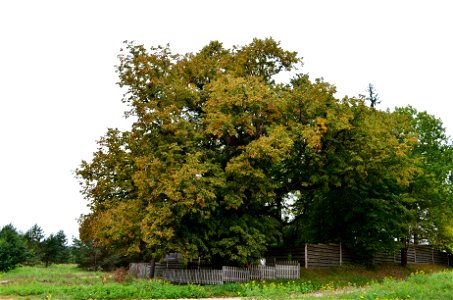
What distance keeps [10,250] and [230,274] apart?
→ 24951mm

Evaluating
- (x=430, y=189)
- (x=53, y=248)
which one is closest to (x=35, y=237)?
(x=53, y=248)

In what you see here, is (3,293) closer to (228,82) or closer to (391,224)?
(228,82)

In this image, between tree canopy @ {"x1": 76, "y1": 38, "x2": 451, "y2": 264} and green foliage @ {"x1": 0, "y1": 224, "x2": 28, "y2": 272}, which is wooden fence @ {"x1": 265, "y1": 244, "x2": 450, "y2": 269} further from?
green foliage @ {"x1": 0, "y1": 224, "x2": 28, "y2": 272}

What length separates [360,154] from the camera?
2588 cm

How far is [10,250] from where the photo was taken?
A: 1564 inches

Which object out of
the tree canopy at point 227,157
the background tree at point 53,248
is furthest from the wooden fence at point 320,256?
the background tree at point 53,248

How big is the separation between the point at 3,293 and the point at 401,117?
2541cm

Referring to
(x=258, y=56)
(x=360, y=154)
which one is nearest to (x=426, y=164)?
(x=360, y=154)

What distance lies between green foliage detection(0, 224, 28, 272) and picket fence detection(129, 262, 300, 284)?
18.4 metres

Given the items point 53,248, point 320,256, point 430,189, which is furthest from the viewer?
point 53,248

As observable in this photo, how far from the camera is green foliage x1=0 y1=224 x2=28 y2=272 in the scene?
127 feet

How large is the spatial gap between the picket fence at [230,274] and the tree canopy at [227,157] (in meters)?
1.27

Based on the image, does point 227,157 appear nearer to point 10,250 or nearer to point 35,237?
point 10,250

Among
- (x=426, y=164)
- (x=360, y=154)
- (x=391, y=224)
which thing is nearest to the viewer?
(x=360, y=154)
